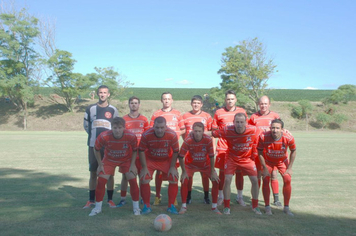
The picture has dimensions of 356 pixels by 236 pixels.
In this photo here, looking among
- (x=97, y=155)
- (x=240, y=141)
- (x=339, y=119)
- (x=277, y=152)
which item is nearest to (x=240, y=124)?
(x=240, y=141)

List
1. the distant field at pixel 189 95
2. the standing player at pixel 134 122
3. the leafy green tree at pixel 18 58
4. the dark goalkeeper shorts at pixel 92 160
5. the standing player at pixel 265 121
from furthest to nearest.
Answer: the distant field at pixel 189 95
the leafy green tree at pixel 18 58
the standing player at pixel 134 122
the standing player at pixel 265 121
the dark goalkeeper shorts at pixel 92 160

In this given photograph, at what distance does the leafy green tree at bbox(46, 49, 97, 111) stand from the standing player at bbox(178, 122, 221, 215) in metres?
28.6

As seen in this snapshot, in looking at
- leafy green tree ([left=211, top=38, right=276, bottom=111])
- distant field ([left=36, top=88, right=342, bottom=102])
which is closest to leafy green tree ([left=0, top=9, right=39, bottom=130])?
distant field ([left=36, top=88, right=342, bottom=102])

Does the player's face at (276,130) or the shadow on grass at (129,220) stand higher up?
the player's face at (276,130)

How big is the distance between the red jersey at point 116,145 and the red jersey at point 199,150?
0.85 metres

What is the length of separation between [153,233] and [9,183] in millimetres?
4475

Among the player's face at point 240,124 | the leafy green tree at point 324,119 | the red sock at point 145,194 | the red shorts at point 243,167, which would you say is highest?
the player's face at point 240,124

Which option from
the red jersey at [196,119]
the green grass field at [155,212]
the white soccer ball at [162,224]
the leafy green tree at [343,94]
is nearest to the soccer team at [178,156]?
the green grass field at [155,212]

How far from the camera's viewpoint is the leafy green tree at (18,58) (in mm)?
30297

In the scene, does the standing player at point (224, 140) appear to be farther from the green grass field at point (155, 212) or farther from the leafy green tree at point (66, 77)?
the leafy green tree at point (66, 77)

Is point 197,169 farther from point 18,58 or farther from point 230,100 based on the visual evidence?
point 18,58

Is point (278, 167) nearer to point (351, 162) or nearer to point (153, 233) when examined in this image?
point (153, 233)

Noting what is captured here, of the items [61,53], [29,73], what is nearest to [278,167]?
[61,53]

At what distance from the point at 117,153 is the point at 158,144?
27.4 inches
